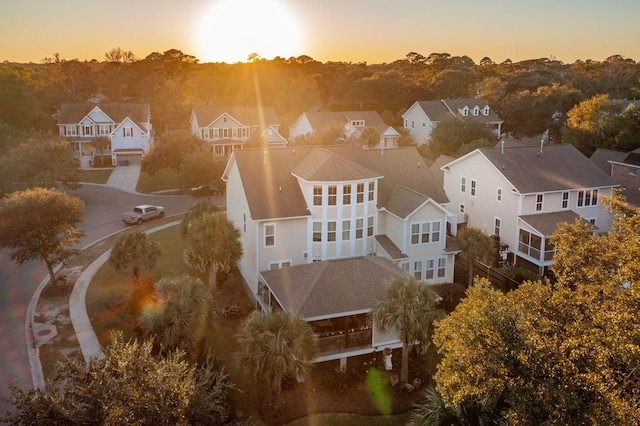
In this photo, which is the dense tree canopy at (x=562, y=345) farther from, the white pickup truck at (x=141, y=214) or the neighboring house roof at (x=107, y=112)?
the neighboring house roof at (x=107, y=112)

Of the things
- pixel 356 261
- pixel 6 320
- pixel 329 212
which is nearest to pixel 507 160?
pixel 329 212

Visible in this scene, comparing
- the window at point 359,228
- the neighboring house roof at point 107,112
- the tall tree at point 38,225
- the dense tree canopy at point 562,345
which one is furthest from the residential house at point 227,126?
the dense tree canopy at point 562,345

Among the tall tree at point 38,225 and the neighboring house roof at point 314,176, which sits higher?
the neighboring house roof at point 314,176

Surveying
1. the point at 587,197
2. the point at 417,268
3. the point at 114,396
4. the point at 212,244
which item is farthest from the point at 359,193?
the point at 114,396

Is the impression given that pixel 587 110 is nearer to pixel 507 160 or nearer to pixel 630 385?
pixel 507 160

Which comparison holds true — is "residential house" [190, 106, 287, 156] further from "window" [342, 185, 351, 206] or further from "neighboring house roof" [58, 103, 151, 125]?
"window" [342, 185, 351, 206]

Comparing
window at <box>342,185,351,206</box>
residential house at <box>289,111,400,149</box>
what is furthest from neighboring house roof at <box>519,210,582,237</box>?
residential house at <box>289,111,400,149</box>
